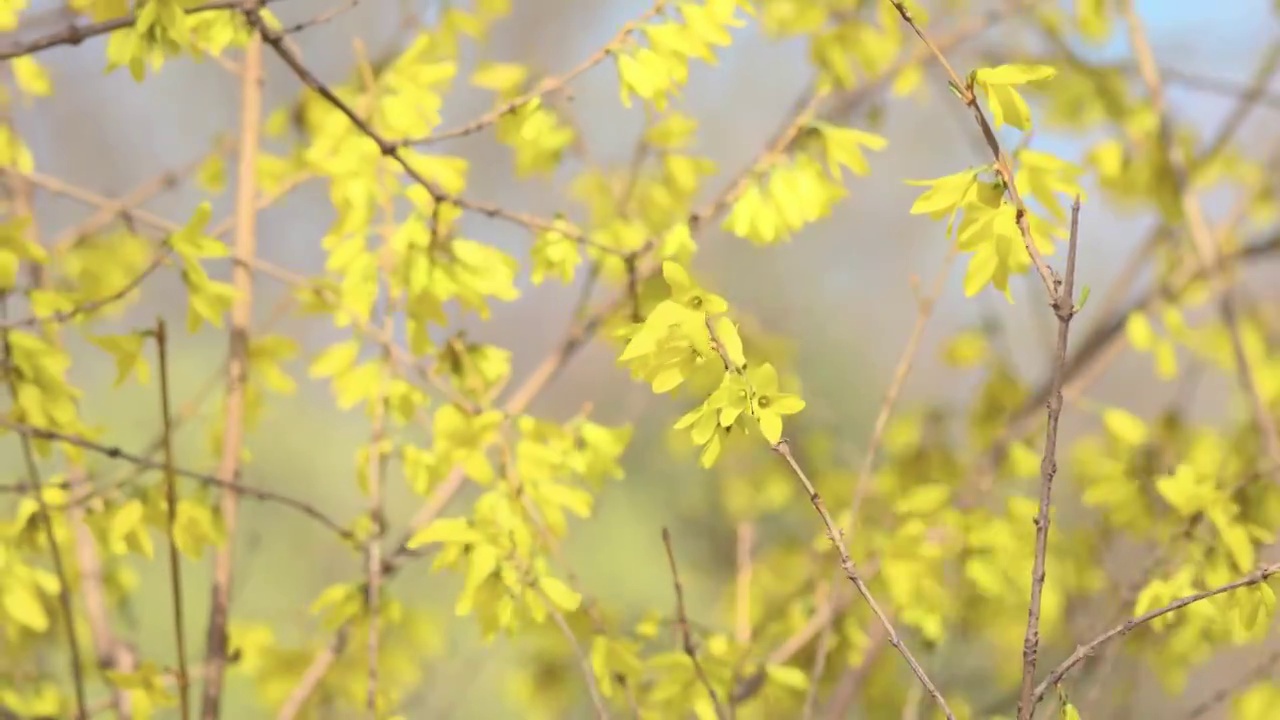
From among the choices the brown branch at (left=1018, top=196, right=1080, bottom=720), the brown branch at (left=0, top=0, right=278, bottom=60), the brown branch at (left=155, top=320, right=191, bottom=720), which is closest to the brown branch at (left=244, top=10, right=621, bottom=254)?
the brown branch at (left=0, top=0, right=278, bottom=60)

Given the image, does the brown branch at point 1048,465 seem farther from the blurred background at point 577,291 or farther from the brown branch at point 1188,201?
the blurred background at point 577,291

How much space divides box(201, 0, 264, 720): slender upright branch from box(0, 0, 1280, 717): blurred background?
1.85 ft

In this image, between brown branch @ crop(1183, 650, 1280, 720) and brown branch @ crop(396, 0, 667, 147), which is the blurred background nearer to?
brown branch @ crop(1183, 650, 1280, 720)

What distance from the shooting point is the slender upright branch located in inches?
32.1

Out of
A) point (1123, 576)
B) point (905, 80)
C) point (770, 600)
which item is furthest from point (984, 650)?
point (905, 80)

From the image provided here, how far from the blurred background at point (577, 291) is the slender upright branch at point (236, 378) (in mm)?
565

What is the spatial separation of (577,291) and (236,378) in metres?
0.93

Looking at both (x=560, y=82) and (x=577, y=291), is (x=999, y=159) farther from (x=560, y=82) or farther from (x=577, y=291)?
(x=577, y=291)

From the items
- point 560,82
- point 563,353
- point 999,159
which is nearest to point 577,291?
point 563,353

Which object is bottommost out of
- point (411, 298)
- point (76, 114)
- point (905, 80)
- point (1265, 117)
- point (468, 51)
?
point (411, 298)

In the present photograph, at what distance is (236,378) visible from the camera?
2.83ft

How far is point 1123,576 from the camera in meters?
1.37

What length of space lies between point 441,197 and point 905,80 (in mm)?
539

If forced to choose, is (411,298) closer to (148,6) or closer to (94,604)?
(148,6)
